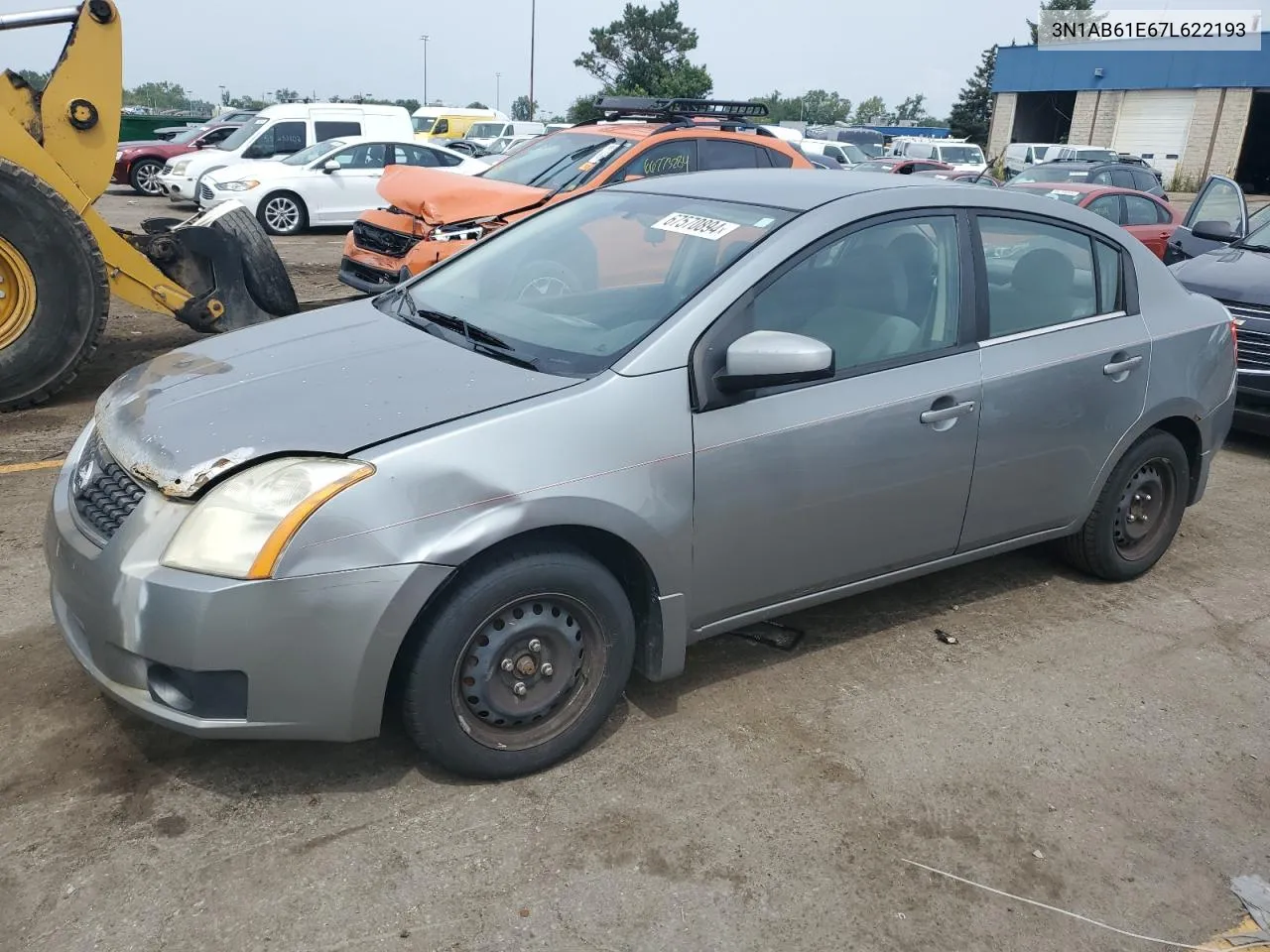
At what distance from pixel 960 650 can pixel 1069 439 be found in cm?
90

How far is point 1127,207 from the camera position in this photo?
1169 cm

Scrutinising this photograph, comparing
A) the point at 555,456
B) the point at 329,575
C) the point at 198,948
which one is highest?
the point at 555,456

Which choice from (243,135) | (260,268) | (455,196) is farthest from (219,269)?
(243,135)

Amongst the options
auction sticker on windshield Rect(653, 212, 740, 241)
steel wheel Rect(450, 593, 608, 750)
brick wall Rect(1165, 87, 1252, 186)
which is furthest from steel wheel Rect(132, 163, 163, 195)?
brick wall Rect(1165, 87, 1252, 186)

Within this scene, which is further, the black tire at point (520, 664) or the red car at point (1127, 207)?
the red car at point (1127, 207)

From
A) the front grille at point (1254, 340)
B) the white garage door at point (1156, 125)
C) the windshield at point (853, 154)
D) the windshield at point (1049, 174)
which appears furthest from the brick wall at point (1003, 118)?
the front grille at point (1254, 340)

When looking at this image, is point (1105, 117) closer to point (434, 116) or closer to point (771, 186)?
point (434, 116)

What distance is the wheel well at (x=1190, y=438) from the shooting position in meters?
4.58

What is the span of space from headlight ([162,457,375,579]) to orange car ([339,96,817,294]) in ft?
18.4

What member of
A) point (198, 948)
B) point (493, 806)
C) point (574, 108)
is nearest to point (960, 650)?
point (493, 806)

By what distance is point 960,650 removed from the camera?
4051 millimetres

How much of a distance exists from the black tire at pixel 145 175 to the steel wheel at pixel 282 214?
6.38 metres

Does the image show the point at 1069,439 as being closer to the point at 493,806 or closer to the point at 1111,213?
the point at 493,806

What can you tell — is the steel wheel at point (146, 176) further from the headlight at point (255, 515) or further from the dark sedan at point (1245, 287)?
the headlight at point (255, 515)
